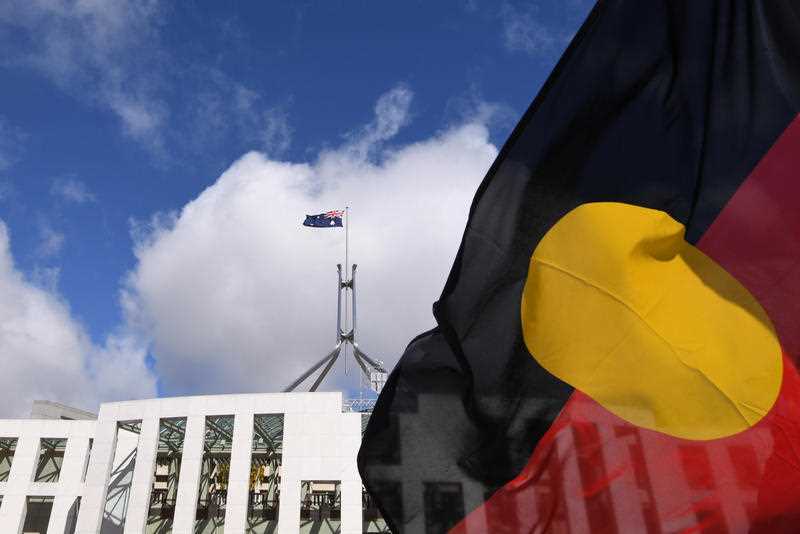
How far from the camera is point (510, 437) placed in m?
4.09

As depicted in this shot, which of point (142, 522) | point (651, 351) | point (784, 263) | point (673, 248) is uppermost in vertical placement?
point (142, 522)

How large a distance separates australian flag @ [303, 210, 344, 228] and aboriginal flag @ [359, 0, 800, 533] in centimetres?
5265

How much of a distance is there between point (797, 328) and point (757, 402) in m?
0.48

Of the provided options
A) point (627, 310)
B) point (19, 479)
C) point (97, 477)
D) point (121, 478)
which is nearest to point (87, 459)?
point (121, 478)

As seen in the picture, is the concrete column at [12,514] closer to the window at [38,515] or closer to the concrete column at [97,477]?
the concrete column at [97,477]

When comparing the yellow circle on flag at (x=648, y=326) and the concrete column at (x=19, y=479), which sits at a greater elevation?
the concrete column at (x=19, y=479)

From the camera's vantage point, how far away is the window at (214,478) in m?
39.8

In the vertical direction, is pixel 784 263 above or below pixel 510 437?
above

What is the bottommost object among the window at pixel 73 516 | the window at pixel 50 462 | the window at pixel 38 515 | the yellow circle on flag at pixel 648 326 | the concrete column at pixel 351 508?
the yellow circle on flag at pixel 648 326

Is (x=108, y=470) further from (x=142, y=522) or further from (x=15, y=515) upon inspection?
(x=15, y=515)

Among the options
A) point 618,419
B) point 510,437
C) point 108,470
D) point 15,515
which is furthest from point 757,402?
point 15,515

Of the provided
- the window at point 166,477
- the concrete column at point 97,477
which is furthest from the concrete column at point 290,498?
the concrete column at point 97,477

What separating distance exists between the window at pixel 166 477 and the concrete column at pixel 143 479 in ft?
4.50

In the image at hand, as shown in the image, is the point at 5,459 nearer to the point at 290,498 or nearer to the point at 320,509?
the point at 320,509
